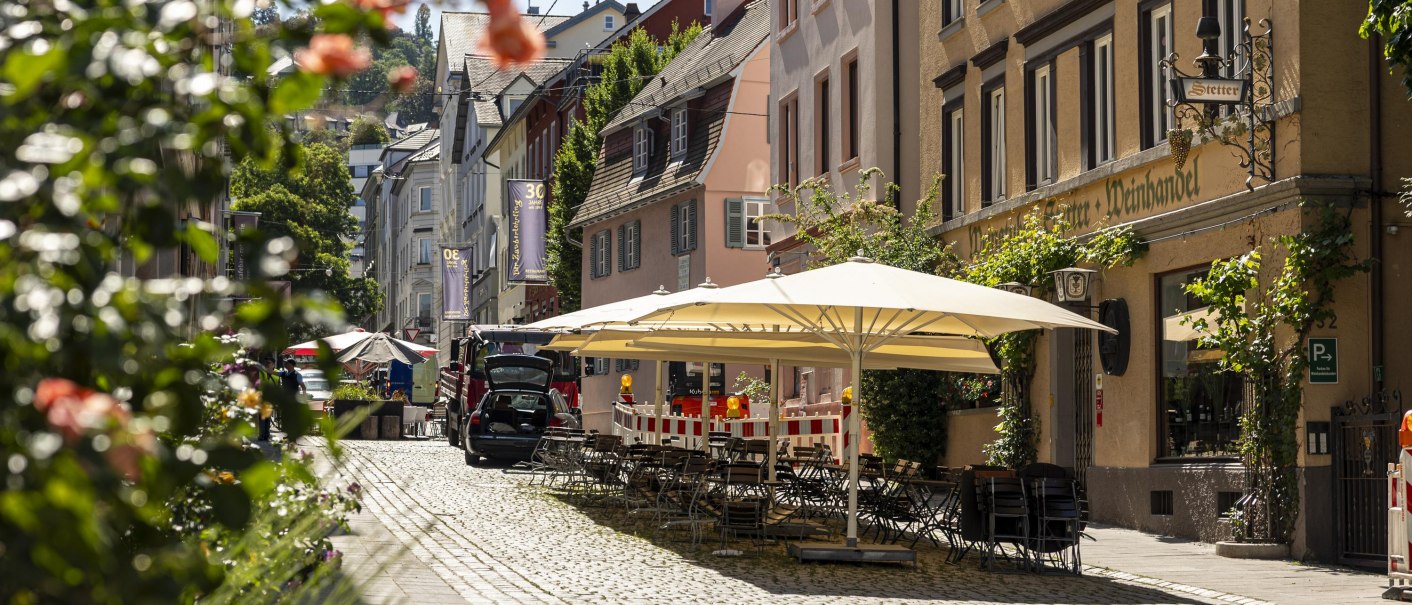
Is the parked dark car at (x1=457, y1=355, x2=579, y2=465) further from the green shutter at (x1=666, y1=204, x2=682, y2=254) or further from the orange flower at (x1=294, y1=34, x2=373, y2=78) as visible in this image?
the orange flower at (x1=294, y1=34, x2=373, y2=78)

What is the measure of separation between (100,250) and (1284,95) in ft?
49.3

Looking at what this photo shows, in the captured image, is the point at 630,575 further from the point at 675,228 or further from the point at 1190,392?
the point at 675,228

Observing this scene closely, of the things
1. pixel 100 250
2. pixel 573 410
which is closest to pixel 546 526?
pixel 100 250

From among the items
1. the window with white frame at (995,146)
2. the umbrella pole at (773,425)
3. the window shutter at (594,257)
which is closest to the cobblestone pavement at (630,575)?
the umbrella pole at (773,425)

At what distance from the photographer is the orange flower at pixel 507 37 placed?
8.49ft

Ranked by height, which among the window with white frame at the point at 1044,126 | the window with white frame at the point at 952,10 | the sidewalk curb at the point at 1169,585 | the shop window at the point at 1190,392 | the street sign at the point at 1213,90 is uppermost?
the window with white frame at the point at 952,10

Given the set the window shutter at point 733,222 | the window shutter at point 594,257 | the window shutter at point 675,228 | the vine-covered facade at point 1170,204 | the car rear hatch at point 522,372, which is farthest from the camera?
the window shutter at point 594,257

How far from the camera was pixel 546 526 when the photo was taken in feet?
57.8

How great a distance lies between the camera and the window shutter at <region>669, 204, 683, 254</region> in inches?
1766

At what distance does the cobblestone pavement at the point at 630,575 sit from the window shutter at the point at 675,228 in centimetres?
2612

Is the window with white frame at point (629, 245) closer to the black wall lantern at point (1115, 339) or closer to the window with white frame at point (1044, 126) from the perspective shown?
the window with white frame at point (1044, 126)

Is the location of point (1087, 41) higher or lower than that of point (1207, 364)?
higher

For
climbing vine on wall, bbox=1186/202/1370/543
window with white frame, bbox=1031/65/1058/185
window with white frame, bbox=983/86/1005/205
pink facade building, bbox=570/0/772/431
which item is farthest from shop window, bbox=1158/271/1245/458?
pink facade building, bbox=570/0/772/431

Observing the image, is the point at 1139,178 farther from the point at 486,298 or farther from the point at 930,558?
the point at 486,298
